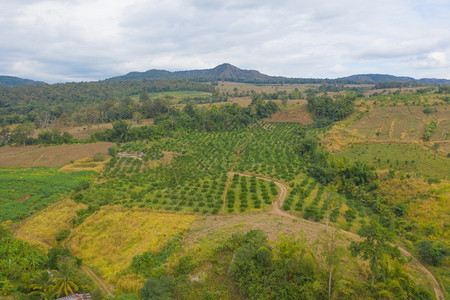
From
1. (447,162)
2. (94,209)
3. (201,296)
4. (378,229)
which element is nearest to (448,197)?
(447,162)

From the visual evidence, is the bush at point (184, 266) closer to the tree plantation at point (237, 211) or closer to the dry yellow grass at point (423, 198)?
the tree plantation at point (237, 211)

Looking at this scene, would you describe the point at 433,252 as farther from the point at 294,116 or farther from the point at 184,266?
the point at 294,116

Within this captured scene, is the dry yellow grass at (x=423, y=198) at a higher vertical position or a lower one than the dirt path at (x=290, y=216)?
higher

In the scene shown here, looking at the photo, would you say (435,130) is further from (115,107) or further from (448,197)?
(115,107)

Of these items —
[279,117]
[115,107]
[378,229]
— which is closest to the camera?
[378,229]

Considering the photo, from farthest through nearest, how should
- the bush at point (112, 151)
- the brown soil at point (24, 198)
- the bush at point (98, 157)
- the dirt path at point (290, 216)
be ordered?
the bush at point (112, 151) < the bush at point (98, 157) < the brown soil at point (24, 198) < the dirt path at point (290, 216)

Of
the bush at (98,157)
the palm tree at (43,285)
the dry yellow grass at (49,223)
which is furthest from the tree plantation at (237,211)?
the bush at (98,157)
